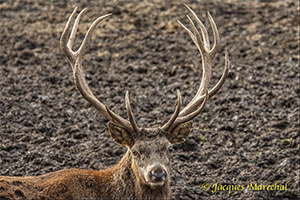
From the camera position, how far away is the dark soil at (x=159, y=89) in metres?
9.50

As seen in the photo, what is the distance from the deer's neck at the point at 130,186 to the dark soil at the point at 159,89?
1477 millimetres

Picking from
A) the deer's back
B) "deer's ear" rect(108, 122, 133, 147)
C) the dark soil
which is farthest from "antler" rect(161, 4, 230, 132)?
the dark soil

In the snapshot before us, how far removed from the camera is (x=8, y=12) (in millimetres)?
14492

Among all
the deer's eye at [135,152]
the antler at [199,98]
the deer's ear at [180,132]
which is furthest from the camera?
the deer's ear at [180,132]

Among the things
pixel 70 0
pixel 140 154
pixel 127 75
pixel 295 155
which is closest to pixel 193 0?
pixel 70 0

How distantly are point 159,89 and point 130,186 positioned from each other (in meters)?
4.54

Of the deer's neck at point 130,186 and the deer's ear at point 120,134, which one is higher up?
the deer's ear at point 120,134

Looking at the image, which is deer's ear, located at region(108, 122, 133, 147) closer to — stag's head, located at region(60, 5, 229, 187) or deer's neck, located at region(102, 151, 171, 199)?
stag's head, located at region(60, 5, 229, 187)

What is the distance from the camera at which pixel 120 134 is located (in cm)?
752

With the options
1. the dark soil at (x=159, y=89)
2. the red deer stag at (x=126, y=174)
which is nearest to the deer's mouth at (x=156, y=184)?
the red deer stag at (x=126, y=174)

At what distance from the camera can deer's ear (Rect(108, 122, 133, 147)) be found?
7488mm

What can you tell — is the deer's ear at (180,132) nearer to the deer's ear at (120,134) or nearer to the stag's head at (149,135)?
the stag's head at (149,135)

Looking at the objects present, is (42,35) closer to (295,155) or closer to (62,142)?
(62,142)

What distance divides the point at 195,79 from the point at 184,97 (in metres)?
0.77
